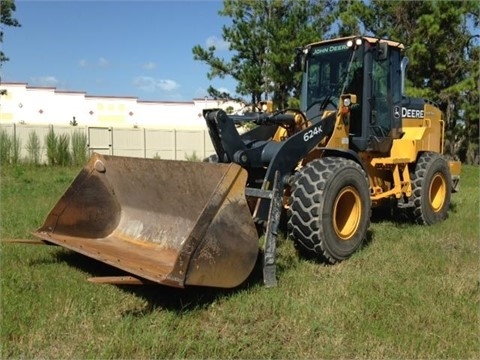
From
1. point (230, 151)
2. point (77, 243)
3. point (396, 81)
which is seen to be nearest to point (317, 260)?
point (230, 151)

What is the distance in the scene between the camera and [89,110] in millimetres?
38844

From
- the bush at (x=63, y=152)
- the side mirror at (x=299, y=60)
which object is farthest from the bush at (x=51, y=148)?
the side mirror at (x=299, y=60)

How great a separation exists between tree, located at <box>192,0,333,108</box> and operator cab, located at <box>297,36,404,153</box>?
41.4ft

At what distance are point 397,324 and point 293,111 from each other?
2.71 metres

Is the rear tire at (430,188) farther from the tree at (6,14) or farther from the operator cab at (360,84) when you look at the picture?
the tree at (6,14)

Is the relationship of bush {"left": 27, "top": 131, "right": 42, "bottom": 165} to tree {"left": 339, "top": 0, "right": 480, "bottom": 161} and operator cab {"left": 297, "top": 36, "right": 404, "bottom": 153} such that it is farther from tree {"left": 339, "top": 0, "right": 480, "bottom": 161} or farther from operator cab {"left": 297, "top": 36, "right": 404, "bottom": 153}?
operator cab {"left": 297, "top": 36, "right": 404, "bottom": 153}

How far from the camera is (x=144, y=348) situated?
11.0 ft

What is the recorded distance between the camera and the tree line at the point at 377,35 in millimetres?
19938

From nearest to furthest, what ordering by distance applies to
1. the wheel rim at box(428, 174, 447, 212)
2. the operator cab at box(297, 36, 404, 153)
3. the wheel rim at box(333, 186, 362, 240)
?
1. the wheel rim at box(333, 186, 362, 240)
2. the operator cab at box(297, 36, 404, 153)
3. the wheel rim at box(428, 174, 447, 212)

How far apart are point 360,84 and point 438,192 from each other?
2.34 metres

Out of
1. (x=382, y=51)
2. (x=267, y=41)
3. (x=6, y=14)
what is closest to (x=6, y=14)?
(x=6, y=14)

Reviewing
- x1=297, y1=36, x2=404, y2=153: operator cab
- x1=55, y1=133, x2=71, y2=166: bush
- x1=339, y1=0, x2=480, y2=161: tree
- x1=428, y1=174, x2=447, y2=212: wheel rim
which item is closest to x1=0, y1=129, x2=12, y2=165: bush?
x1=55, y1=133, x2=71, y2=166: bush

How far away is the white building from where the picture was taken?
1473 inches

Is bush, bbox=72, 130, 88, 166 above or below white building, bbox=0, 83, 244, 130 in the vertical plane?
below
